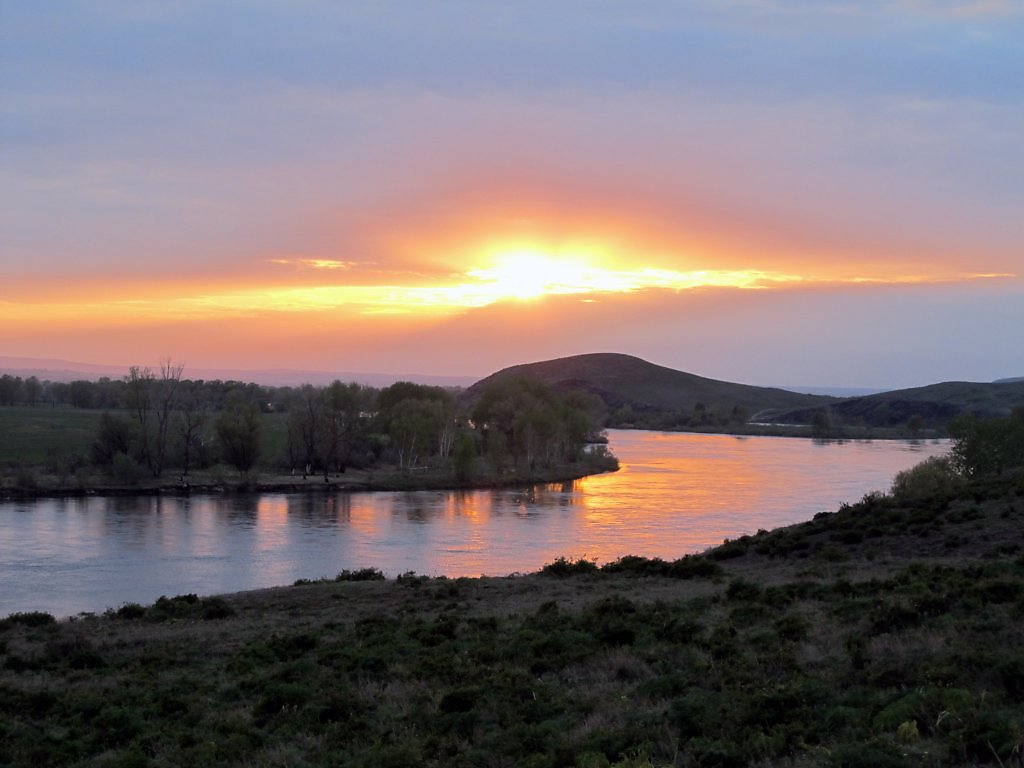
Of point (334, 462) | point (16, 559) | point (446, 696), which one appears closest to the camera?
point (446, 696)

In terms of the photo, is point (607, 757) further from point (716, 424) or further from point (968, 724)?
point (716, 424)

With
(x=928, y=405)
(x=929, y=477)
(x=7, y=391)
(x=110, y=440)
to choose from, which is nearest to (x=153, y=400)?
(x=110, y=440)

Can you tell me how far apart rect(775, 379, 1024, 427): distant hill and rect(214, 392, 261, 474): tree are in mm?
101413

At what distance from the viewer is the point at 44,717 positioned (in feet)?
31.0

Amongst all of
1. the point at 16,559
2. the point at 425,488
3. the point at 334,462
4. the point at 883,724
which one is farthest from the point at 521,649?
the point at 334,462

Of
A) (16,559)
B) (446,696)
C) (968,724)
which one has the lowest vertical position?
(16,559)

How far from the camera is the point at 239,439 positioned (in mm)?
58656

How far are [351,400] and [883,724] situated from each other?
62.2 metres

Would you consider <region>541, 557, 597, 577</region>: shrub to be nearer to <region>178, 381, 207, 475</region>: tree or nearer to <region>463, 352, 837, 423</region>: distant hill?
<region>178, 381, 207, 475</region>: tree

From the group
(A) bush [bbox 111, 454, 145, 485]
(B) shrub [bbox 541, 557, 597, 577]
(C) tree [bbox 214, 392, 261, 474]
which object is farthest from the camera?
(C) tree [bbox 214, 392, 261, 474]

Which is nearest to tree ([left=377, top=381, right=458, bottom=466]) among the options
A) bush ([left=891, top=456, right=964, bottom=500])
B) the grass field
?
the grass field

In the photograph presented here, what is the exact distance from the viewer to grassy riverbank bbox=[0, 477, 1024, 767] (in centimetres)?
674

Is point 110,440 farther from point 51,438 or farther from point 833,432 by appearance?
point 833,432

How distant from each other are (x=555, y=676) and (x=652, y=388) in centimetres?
17366
